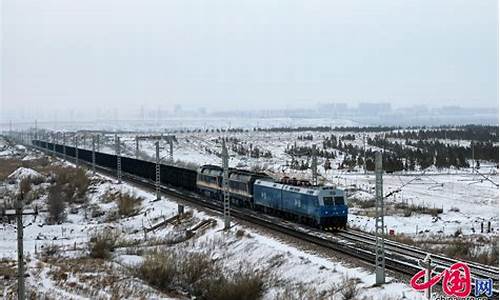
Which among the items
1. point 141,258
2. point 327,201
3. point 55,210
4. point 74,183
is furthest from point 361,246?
point 74,183

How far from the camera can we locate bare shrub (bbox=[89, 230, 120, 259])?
36.5 metres

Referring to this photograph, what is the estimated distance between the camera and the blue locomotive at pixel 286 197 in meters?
32.7

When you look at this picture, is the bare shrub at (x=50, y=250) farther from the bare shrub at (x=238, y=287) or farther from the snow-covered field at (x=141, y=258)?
the bare shrub at (x=238, y=287)

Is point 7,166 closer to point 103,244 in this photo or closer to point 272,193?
point 103,244

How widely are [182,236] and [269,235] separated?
27.4 feet

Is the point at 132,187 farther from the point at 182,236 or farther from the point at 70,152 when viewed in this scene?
the point at 70,152

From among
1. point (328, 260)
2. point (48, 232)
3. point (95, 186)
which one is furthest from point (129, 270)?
point (95, 186)

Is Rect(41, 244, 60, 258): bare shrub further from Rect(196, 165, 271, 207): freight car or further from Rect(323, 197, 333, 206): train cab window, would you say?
Rect(323, 197, 333, 206): train cab window

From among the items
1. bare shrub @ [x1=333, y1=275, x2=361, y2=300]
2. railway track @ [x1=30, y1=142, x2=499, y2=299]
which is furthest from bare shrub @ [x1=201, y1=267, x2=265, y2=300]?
railway track @ [x1=30, y1=142, x2=499, y2=299]

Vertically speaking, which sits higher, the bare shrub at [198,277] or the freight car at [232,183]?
the freight car at [232,183]

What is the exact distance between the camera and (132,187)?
6259 centimetres

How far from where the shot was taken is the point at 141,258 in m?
34.0

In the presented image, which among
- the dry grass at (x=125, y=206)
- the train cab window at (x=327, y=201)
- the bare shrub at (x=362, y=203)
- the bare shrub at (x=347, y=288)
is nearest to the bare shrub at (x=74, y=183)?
the dry grass at (x=125, y=206)

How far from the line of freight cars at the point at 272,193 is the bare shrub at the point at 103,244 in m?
9.05
